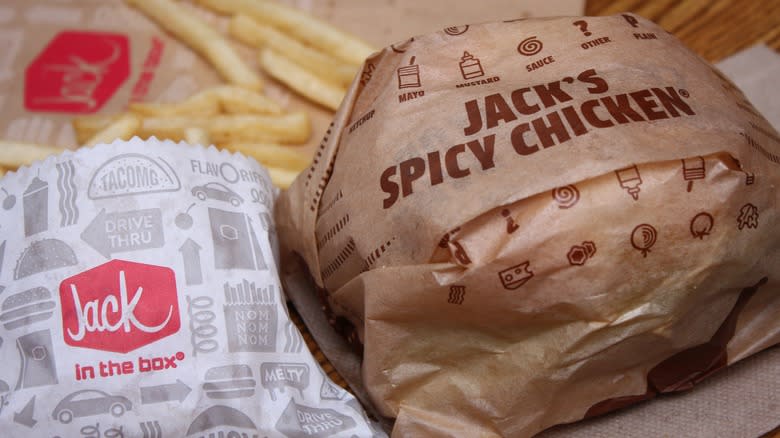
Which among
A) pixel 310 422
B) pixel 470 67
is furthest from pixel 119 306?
pixel 470 67

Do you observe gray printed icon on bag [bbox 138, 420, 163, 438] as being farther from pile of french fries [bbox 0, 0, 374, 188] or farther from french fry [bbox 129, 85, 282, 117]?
french fry [bbox 129, 85, 282, 117]

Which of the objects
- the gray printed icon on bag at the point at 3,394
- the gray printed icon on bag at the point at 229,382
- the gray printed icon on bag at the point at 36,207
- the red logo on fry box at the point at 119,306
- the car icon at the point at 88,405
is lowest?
the gray printed icon on bag at the point at 229,382

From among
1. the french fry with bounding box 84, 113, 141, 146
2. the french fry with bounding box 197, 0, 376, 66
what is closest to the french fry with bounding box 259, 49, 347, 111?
the french fry with bounding box 197, 0, 376, 66

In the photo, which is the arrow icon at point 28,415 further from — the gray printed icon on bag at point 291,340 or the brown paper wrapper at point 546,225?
the brown paper wrapper at point 546,225

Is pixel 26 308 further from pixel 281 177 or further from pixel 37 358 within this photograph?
pixel 281 177

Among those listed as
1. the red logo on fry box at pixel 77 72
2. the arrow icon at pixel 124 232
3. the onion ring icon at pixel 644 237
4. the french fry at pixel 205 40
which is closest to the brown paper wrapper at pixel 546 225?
the onion ring icon at pixel 644 237

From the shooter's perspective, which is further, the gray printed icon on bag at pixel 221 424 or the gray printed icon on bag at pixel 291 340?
the gray printed icon on bag at pixel 291 340
